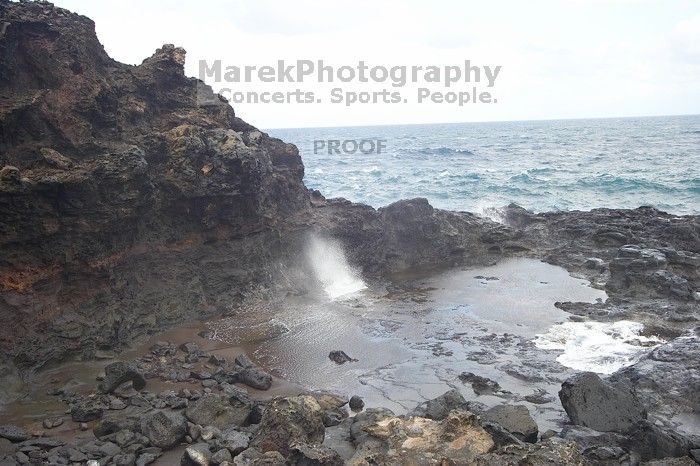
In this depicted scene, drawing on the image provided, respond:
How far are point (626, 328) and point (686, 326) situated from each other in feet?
4.47

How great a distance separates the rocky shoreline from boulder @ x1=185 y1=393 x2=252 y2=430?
0.03 meters

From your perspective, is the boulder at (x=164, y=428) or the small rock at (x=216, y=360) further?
the small rock at (x=216, y=360)

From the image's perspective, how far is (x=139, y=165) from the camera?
11625 millimetres

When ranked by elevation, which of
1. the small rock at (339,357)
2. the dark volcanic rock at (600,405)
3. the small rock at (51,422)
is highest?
the dark volcanic rock at (600,405)

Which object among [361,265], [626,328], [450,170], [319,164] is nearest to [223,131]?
[361,265]

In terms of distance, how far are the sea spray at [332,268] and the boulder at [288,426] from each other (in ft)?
28.0

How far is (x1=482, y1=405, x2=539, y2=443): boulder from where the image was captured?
25.8ft

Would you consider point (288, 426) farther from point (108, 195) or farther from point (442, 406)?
point (108, 195)

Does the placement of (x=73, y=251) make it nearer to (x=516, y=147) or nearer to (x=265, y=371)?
(x=265, y=371)

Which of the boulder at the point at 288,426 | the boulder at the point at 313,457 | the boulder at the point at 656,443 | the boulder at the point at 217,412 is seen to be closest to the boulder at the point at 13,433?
the boulder at the point at 217,412

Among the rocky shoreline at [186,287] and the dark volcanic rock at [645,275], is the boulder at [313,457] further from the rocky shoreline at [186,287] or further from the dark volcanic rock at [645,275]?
the dark volcanic rock at [645,275]

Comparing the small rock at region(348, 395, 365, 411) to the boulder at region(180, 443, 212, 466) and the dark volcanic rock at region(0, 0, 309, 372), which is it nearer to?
the boulder at region(180, 443, 212, 466)

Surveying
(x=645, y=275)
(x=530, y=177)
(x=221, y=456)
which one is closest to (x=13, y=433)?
(x=221, y=456)

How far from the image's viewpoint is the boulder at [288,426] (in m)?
7.33
